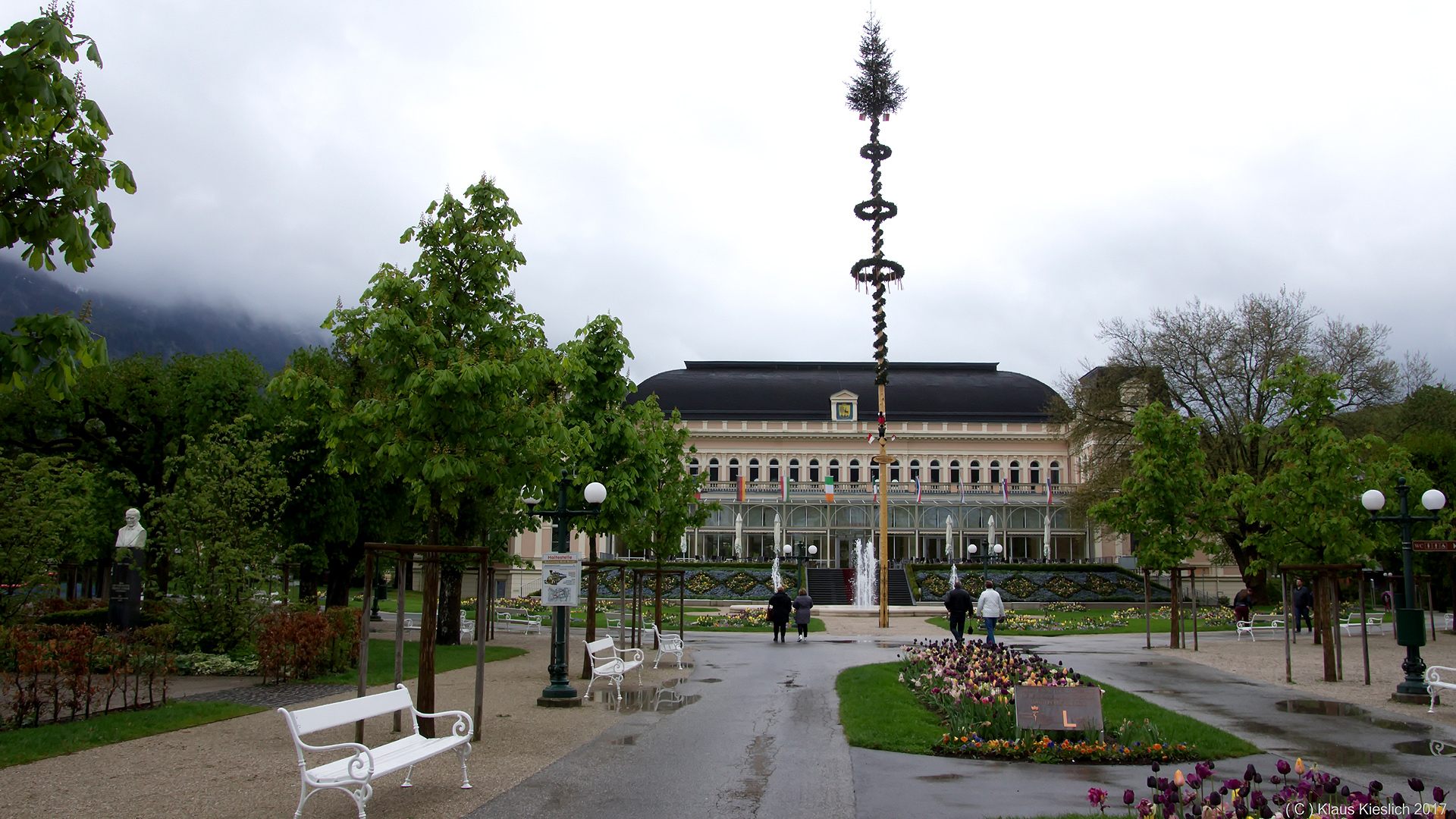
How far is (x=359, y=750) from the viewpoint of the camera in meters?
7.03

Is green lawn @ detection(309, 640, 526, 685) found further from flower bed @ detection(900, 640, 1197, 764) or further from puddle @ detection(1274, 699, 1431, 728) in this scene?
puddle @ detection(1274, 699, 1431, 728)

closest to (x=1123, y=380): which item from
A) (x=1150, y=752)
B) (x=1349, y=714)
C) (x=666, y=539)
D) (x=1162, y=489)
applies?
(x=1162, y=489)

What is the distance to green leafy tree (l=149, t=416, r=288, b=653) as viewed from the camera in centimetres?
1672

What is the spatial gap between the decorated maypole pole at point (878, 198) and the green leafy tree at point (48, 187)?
2468 cm

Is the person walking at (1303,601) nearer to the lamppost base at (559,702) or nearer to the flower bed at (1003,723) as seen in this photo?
the flower bed at (1003,723)

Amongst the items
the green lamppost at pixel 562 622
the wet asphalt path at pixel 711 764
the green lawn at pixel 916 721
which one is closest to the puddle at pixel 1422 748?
the green lawn at pixel 916 721

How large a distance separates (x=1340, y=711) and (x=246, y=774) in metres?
13.9

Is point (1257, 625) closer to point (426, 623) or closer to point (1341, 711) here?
point (1341, 711)

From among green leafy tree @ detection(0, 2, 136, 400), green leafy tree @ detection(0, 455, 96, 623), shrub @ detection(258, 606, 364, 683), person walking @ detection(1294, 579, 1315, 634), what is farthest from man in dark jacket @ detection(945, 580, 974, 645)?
green leafy tree @ detection(0, 2, 136, 400)

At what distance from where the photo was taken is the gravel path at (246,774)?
7.45 metres

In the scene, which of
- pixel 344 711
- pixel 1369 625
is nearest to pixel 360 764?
pixel 344 711

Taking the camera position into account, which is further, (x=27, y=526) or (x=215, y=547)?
(x=215, y=547)

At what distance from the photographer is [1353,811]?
5117 millimetres

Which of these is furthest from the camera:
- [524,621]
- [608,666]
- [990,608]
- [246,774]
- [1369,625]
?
[524,621]
